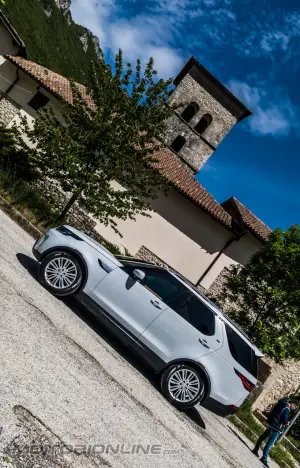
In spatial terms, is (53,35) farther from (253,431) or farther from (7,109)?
(253,431)

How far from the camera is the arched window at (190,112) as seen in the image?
29.6 meters

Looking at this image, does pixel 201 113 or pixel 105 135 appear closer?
pixel 105 135

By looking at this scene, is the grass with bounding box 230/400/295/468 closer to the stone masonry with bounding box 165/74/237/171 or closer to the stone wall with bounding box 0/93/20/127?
the stone wall with bounding box 0/93/20/127

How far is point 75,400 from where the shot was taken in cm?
391

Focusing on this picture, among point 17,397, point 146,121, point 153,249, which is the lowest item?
point 17,397

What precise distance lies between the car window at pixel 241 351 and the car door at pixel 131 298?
1132 millimetres

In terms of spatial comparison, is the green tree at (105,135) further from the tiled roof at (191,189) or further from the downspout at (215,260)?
the downspout at (215,260)

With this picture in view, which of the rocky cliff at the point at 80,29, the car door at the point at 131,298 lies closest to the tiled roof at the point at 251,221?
the car door at the point at 131,298

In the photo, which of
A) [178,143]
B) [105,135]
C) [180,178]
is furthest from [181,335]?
[178,143]

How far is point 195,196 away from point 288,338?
31.9 feet

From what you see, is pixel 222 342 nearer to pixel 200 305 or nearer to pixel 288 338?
pixel 200 305

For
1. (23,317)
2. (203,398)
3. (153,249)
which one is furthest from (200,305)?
(153,249)

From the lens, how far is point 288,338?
1369cm

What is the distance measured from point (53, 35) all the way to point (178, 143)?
4969 inches
